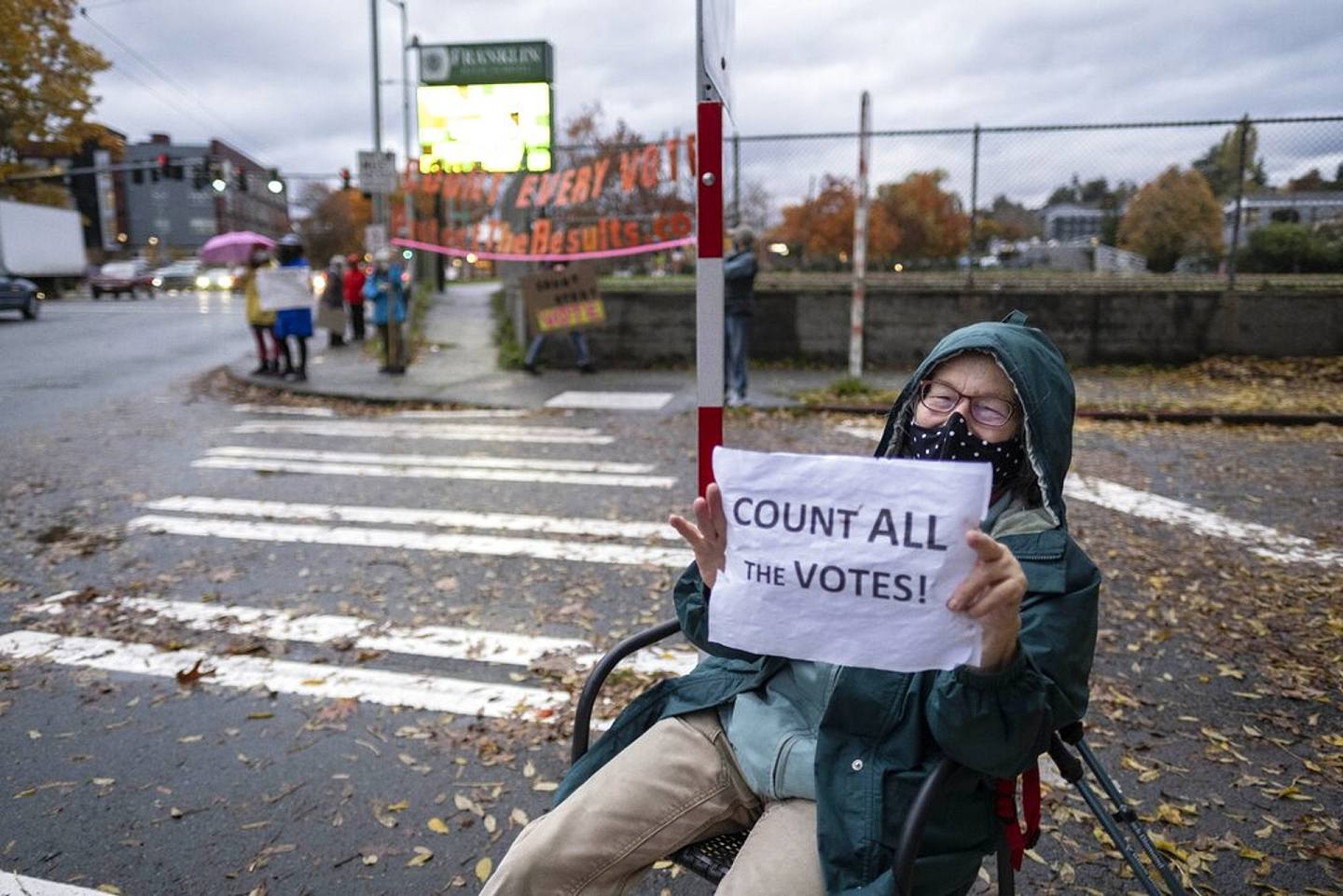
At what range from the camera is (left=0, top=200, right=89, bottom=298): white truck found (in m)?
35.7

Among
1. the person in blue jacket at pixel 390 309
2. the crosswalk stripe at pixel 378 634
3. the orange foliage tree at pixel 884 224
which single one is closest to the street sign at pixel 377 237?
the person in blue jacket at pixel 390 309

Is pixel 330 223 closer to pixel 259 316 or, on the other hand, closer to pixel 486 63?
pixel 486 63

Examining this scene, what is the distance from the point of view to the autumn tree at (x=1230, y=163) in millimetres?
12711

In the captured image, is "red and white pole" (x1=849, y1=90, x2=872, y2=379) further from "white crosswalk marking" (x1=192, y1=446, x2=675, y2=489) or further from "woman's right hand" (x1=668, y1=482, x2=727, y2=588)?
"woman's right hand" (x1=668, y1=482, x2=727, y2=588)

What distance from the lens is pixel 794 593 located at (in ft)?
5.65

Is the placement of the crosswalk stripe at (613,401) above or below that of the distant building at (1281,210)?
below

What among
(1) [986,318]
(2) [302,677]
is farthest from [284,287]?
(2) [302,677]

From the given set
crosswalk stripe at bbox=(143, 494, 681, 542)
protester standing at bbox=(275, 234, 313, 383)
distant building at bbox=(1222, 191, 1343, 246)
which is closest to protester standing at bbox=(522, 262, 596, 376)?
protester standing at bbox=(275, 234, 313, 383)

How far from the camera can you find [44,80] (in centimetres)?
3738

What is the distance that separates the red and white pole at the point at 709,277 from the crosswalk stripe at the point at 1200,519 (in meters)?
4.73

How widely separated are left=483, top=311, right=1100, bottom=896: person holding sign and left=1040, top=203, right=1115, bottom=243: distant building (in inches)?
509

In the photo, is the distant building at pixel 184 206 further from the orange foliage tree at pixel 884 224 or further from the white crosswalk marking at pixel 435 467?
the white crosswalk marking at pixel 435 467

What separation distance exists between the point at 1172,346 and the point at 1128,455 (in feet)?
19.8

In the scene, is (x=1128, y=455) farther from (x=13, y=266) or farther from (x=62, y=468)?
(x=13, y=266)
